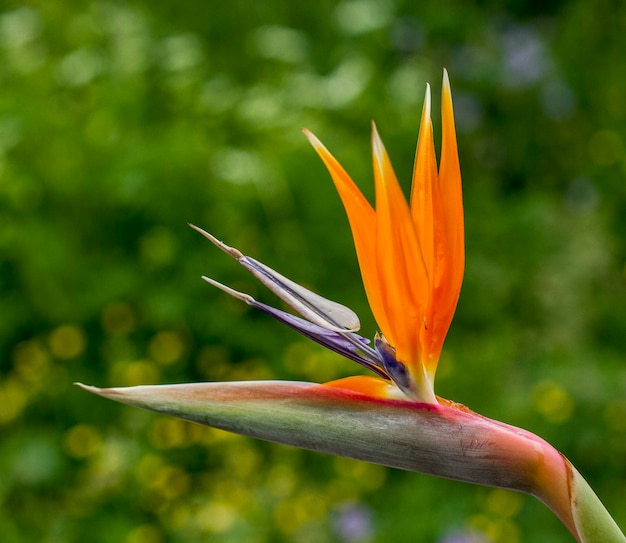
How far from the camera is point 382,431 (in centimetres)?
53

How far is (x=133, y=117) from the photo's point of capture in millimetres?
2525

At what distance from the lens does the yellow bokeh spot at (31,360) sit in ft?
6.69

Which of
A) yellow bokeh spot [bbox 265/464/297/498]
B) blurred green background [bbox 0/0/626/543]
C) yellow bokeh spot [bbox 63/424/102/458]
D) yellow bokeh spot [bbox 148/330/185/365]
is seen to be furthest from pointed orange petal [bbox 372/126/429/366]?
yellow bokeh spot [bbox 148/330/185/365]

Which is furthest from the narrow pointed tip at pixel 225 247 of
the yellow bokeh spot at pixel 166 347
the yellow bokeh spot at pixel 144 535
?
the yellow bokeh spot at pixel 166 347

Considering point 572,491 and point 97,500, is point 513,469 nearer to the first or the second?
point 572,491

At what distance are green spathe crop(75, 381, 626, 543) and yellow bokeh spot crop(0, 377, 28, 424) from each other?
61.4 inches

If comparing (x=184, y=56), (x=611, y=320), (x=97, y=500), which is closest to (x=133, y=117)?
(x=184, y=56)

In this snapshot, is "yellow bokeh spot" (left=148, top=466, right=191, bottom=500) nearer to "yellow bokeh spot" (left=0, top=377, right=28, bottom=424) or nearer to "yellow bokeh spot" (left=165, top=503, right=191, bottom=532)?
"yellow bokeh spot" (left=165, top=503, right=191, bottom=532)

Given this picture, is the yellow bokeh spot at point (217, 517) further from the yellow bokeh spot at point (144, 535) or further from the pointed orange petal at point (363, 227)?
the pointed orange petal at point (363, 227)

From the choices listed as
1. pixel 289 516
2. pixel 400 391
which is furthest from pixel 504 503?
pixel 400 391

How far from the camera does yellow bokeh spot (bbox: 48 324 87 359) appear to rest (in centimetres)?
208

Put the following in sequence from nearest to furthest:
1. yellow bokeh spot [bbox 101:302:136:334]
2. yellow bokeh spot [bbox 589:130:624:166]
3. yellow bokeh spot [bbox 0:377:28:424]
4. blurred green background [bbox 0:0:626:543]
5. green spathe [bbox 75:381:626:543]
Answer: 1. green spathe [bbox 75:381:626:543]
2. blurred green background [bbox 0:0:626:543]
3. yellow bokeh spot [bbox 0:377:28:424]
4. yellow bokeh spot [bbox 101:302:136:334]
5. yellow bokeh spot [bbox 589:130:624:166]

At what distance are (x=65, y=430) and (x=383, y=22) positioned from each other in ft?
5.59

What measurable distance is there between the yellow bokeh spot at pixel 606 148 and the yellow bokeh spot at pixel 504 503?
1319 millimetres
